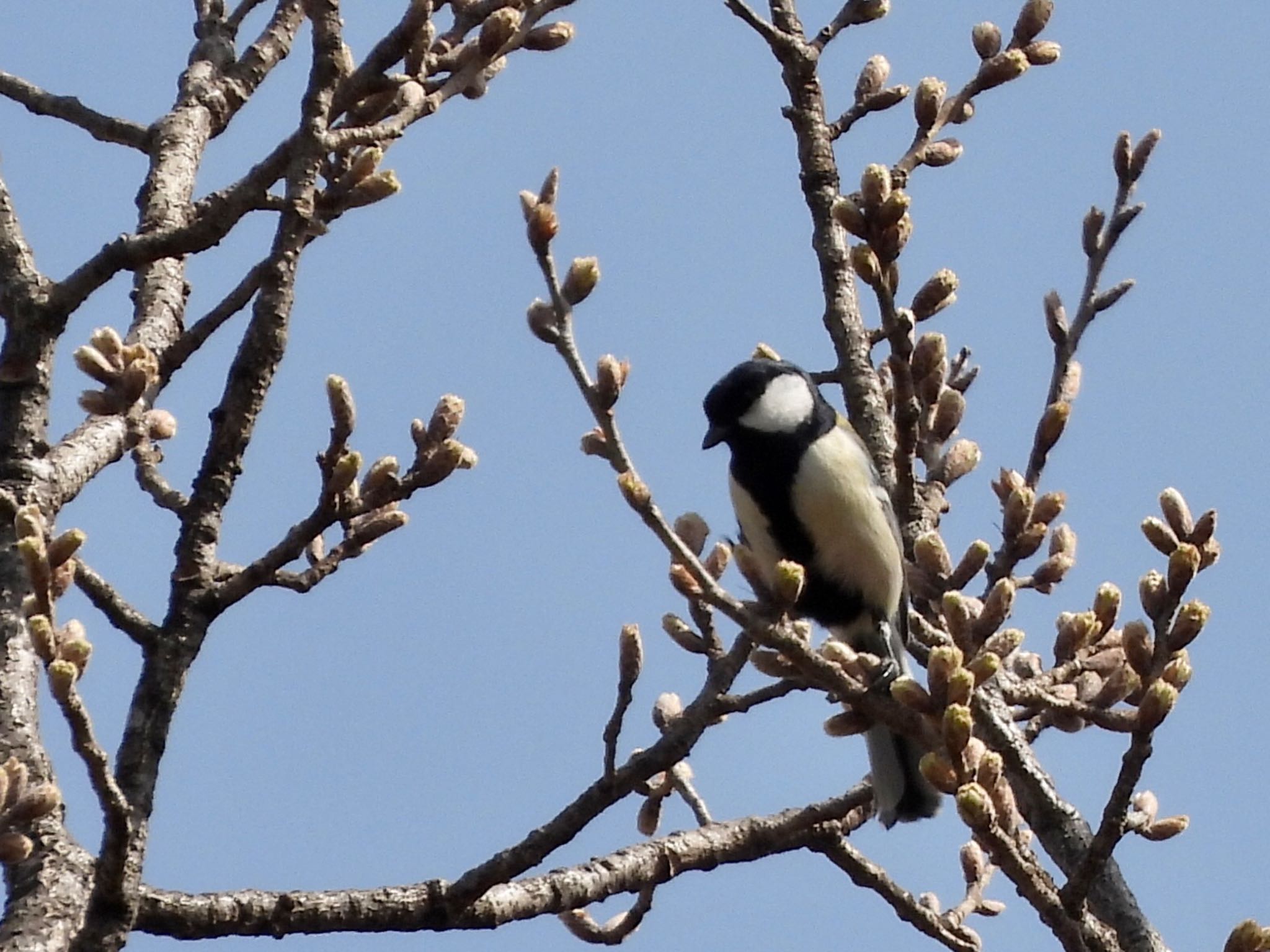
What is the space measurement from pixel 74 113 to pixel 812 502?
2103 millimetres

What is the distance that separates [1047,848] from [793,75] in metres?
1.94

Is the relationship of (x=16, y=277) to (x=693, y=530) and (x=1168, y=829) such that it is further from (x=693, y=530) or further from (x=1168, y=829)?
(x=1168, y=829)

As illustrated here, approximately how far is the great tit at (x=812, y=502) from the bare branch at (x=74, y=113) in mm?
1694

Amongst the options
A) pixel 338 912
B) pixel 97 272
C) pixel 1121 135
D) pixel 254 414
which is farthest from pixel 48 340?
pixel 1121 135

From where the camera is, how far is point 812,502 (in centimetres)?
446

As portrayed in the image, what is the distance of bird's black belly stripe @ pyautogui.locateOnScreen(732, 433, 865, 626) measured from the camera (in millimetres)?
4520

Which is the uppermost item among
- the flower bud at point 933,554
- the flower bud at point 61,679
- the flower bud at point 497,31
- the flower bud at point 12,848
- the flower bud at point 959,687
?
the flower bud at point 497,31

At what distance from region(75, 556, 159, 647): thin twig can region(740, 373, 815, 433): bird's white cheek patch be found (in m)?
2.09

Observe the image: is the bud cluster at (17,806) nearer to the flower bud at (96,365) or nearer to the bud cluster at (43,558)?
the bud cluster at (43,558)

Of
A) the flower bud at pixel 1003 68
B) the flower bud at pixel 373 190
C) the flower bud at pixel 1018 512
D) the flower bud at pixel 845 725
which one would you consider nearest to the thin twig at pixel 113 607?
the flower bud at pixel 373 190

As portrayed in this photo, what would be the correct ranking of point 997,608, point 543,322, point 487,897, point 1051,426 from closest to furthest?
point 543,322 < point 997,608 < point 487,897 < point 1051,426

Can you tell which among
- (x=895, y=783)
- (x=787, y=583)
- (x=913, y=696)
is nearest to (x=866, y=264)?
(x=787, y=583)

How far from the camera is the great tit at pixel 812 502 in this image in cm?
447

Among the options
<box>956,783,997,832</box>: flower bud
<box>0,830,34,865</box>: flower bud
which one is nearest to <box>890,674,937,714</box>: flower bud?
<box>956,783,997,832</box>: flower bud
